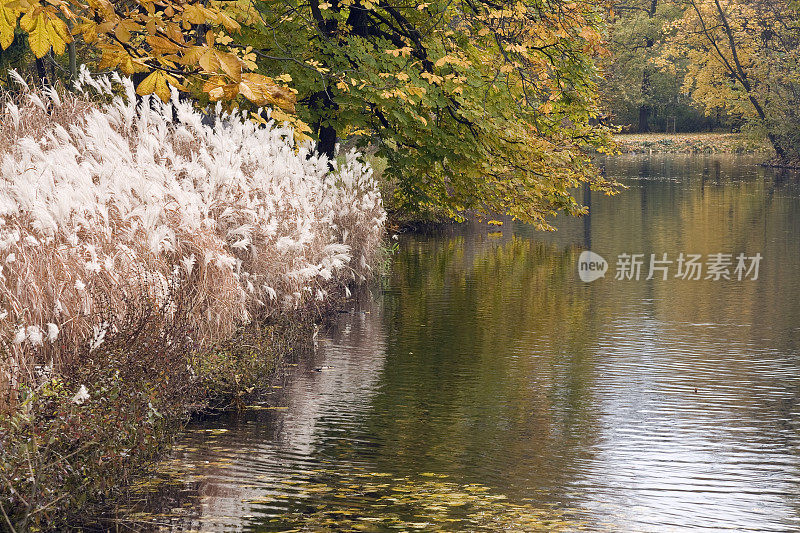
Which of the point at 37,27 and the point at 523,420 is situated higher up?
the point at 37,27

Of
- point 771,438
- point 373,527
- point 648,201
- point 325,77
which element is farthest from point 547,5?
point 648,201

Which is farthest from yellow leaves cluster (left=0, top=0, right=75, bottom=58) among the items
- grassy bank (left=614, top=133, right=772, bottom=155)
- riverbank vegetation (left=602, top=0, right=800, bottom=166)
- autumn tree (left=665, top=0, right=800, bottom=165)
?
grassy bank (left=614, top=133, right=772, bottom=155)

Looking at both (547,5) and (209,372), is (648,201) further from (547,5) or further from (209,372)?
(209,372)

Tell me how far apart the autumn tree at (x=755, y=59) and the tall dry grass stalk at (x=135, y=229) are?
1594 inches

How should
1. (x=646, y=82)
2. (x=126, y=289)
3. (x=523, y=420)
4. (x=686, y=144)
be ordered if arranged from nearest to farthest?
(x=126, y=289), (x=523, y=420), (x=686, y=144), (x=646, y=82)

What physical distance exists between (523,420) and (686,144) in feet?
222

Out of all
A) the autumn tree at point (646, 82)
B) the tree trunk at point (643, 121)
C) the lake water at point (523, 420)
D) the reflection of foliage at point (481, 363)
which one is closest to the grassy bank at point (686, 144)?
the autumn tree at point (646, 82)

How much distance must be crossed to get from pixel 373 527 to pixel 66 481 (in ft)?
5.72

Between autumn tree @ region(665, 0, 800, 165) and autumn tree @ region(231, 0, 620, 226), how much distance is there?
32.0 m

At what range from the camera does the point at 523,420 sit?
8.84m

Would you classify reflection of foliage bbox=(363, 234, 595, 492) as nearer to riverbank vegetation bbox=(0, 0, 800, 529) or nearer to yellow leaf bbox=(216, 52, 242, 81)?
riverbank vegetation bbox=(0, 0, 800, 529)

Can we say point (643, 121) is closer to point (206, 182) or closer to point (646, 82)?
point (646, 82)

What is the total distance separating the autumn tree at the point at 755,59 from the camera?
1918 inches

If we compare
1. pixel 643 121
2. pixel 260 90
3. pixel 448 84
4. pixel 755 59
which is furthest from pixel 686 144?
pixel 260 90
